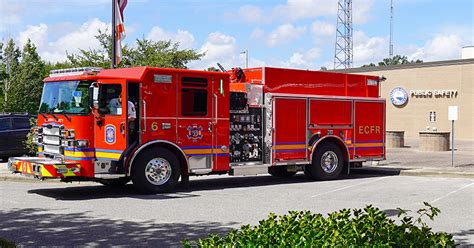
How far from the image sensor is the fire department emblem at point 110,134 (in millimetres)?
12125

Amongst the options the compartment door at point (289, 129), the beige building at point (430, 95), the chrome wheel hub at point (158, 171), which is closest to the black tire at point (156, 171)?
the chrome wheel hub at point (158, 171)

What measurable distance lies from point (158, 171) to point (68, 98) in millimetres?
2384

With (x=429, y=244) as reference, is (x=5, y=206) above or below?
below

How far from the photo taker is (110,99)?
12227mm

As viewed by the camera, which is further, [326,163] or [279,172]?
[279,172]

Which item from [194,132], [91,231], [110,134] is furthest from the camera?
[194,132]

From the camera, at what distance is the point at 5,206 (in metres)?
10.6

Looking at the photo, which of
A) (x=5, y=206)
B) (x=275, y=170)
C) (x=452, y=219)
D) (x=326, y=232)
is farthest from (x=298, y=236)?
(x=275, y=170)

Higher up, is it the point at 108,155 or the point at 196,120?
the point at 196,120

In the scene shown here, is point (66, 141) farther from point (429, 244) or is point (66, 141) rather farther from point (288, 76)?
point (429, 244)

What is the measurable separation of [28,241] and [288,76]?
8.91 meters

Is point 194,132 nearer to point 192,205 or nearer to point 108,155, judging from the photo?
point 108,155

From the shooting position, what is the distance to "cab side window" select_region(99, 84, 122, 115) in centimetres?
1213

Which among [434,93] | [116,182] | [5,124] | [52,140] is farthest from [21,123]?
[434,93]
